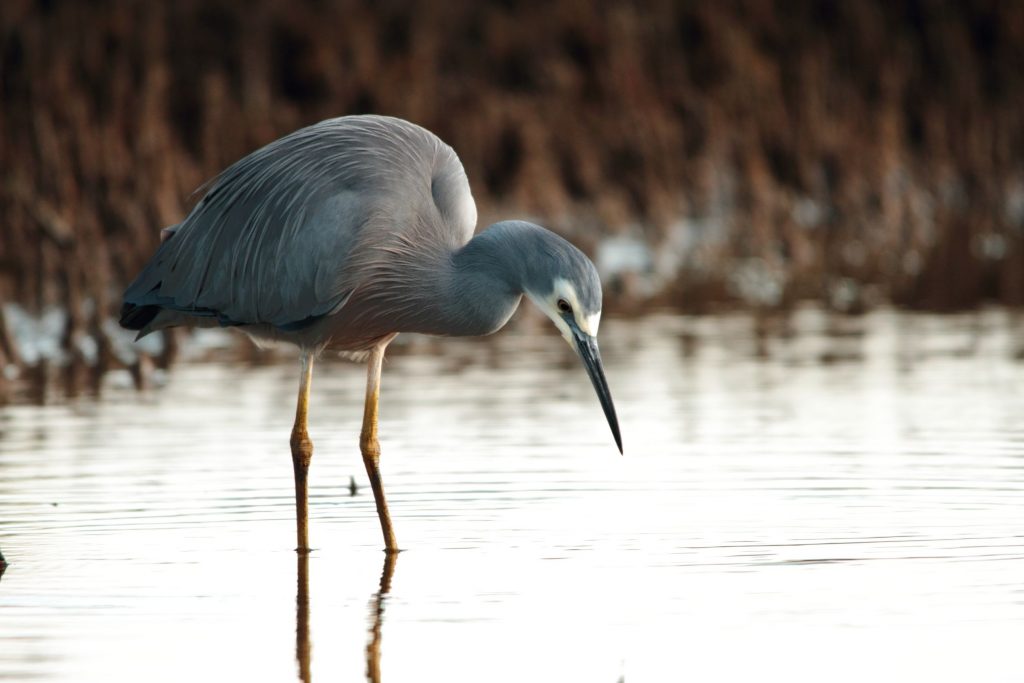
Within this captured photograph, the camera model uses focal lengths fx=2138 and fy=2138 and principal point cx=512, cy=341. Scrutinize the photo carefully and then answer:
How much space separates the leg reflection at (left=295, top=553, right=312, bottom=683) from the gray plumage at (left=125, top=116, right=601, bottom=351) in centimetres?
95

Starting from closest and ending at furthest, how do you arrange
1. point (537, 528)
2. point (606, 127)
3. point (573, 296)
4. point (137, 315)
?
point (573, 296) → point (537, 528) → point (137, 315) → point (606, 127)

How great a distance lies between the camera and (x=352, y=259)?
709 cm

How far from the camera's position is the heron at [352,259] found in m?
6.97

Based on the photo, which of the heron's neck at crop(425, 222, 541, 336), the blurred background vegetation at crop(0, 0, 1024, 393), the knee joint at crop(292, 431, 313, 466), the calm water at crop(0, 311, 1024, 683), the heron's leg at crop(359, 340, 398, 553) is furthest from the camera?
the blurred background vegetation at crop(0, 0, 1024, 393)

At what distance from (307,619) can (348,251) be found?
1.66 meters

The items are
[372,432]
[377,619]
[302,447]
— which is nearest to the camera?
[377,619]

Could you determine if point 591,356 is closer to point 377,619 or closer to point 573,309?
point 573,309

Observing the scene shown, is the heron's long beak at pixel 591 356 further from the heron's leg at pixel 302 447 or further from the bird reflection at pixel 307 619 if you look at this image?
the heron's leg at pixel 302 447

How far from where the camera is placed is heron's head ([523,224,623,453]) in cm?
652

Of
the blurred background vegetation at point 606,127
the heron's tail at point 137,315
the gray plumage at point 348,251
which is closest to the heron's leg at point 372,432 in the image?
the gray plumage at point 348,251

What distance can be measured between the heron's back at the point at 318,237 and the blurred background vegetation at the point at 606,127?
152 inches

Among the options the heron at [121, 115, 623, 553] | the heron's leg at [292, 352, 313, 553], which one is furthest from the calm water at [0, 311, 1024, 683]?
the heron at [121, 115, 623, 553]

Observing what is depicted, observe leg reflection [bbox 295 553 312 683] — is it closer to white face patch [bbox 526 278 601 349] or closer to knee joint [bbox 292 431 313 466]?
knee joint [bbox 292 431 313 466]

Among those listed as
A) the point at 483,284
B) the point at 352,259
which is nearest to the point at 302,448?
the point at 352,259
